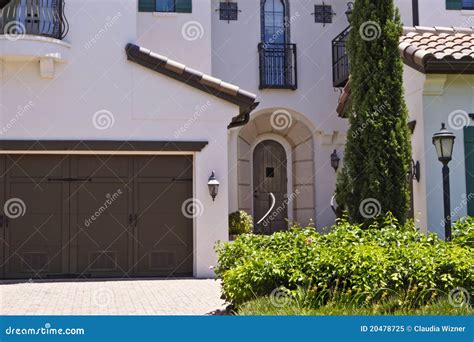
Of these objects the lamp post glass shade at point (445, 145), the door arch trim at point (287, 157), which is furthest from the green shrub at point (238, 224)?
the lamp post glass shade at point (445, 145)

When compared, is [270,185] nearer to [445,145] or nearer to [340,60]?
[340,60]

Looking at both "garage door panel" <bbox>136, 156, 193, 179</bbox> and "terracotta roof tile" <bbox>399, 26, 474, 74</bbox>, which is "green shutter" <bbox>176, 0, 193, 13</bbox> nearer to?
"garage door panel" <bbox>136, 156, 193, 179</bbox>

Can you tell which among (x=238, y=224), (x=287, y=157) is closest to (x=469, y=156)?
(x=238, y=224)

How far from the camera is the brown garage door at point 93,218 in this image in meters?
13.6

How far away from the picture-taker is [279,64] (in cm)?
1995

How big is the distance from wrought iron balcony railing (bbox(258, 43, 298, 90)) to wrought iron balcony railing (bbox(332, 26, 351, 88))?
1130 mm

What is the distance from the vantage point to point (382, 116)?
11.5 meters

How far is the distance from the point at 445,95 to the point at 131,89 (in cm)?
609

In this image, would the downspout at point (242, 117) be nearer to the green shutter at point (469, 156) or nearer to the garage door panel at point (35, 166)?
the garage door panel at point (35, 166)

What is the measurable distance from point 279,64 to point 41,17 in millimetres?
7954

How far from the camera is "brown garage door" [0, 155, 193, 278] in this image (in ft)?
44.7

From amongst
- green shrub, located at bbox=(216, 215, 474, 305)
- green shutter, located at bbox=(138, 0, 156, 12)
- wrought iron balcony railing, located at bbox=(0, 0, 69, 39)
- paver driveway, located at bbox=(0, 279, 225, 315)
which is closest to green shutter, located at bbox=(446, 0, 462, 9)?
green shutter, located at bbox=(138, 0, 156, 12)

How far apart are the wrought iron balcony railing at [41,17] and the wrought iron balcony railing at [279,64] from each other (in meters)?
7.20

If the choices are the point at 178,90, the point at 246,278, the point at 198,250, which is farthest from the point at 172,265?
the point at 246,278
